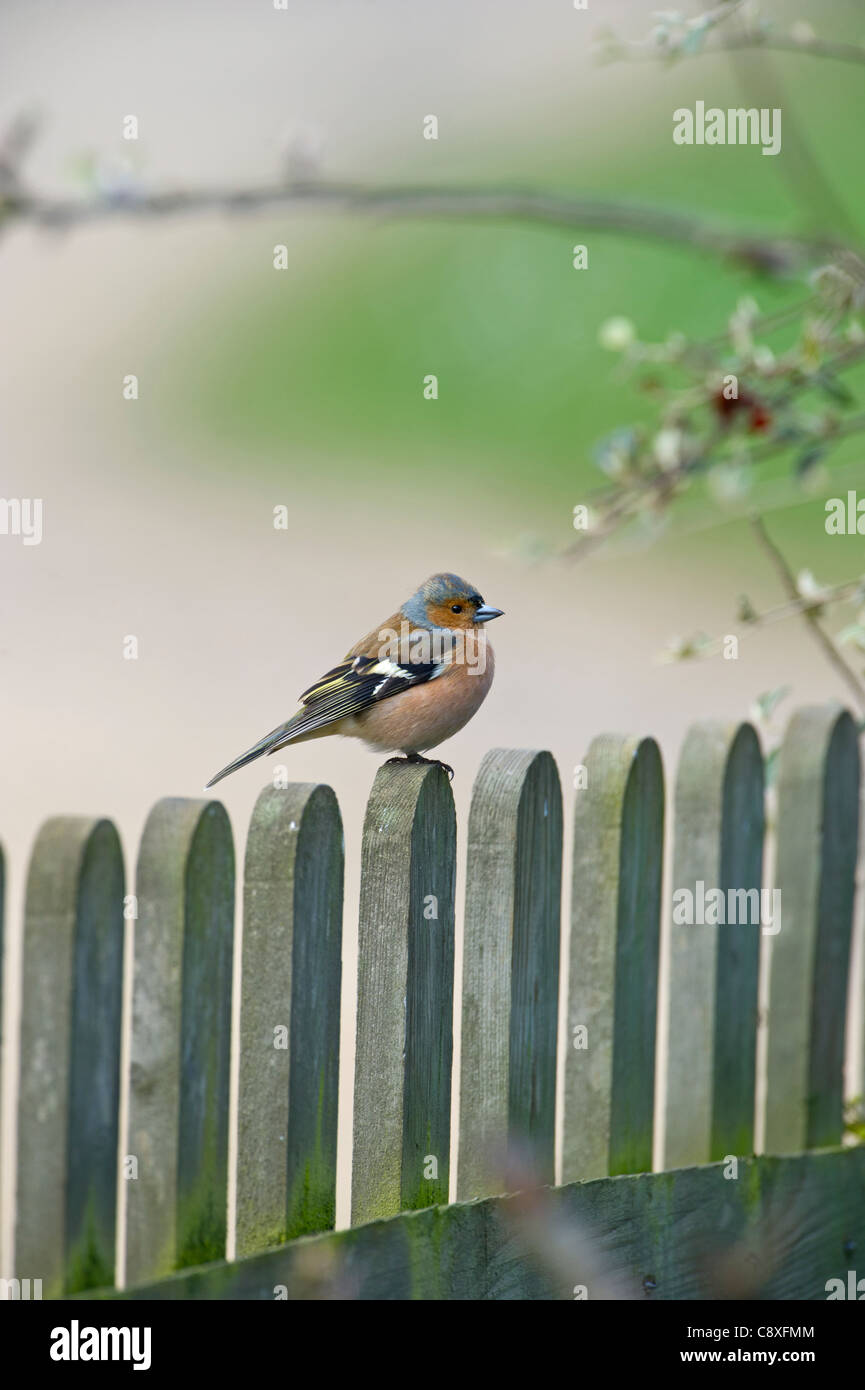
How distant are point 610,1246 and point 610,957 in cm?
54

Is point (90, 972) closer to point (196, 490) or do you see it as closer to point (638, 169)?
point (196, 490)

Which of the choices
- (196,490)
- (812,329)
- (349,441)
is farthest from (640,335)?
(812,329)

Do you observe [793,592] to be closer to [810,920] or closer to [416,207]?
[810,920]

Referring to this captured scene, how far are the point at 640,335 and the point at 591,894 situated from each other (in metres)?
13.3

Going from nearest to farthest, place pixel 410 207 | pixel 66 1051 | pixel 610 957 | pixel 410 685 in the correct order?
1. pixel 66 1051
2. pixel 410 207
3. pixel 610 957
4. pixel 410 685

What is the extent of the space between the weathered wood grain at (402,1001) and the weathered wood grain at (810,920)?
111cm

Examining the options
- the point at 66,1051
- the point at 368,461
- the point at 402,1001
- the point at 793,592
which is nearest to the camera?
the point at 66,1051

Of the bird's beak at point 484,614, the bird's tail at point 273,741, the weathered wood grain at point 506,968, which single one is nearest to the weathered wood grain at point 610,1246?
the weathered wood grain at point 506,968

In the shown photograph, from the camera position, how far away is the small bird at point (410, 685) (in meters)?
3.62

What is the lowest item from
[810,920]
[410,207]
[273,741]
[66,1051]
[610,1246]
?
[610,1246]

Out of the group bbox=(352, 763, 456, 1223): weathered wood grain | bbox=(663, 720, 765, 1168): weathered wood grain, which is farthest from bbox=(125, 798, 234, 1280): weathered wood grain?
bbox=(663, 720, 765, 1168): weathered wood grain

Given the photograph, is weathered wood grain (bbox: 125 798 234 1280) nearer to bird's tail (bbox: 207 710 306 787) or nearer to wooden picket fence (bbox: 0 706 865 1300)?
wooden picket fence (bbox: 0 706 865 1300)

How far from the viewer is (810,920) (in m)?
3.50

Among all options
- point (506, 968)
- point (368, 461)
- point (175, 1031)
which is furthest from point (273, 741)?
point (368, 461)
